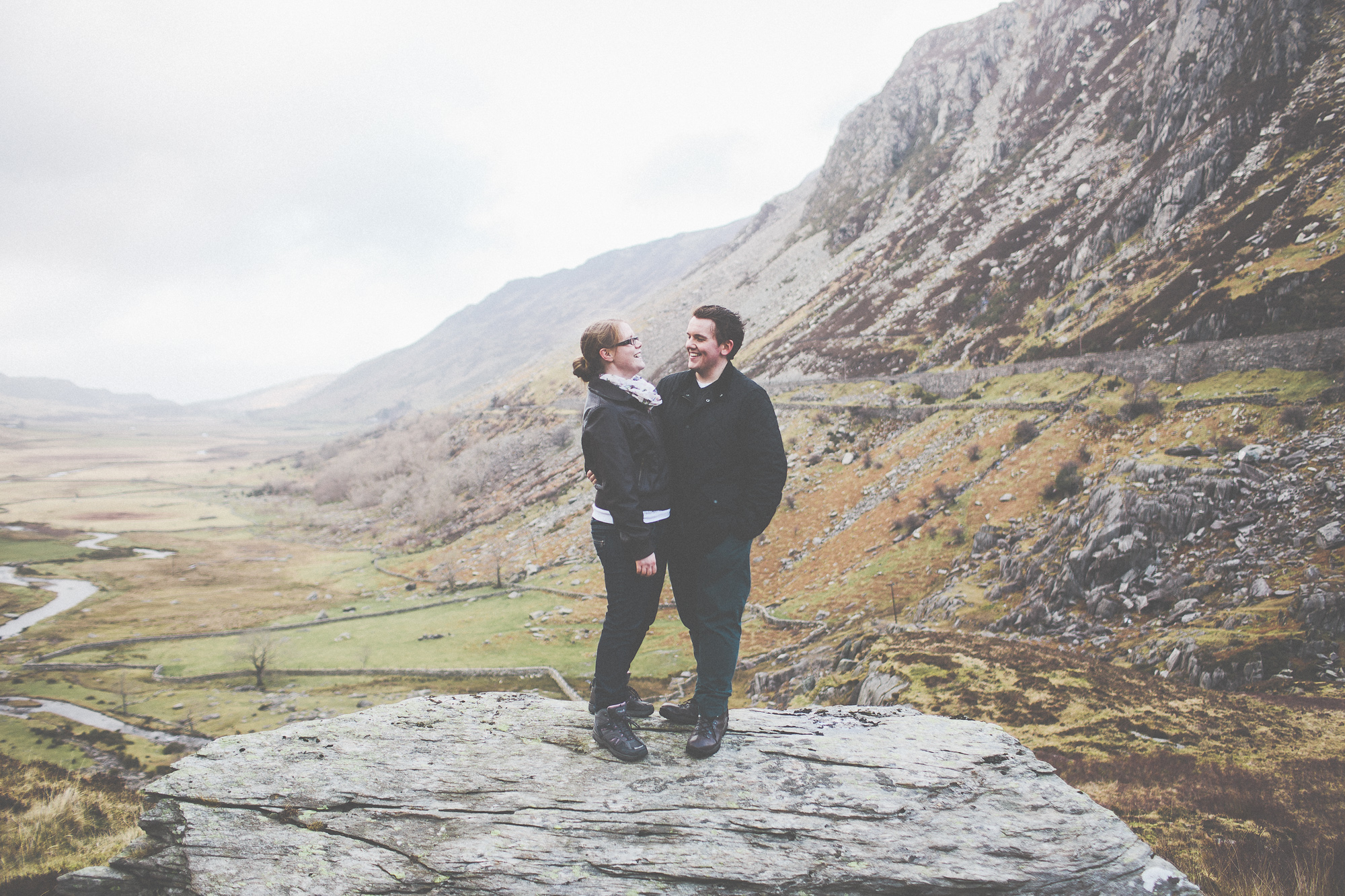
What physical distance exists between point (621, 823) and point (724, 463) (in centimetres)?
368

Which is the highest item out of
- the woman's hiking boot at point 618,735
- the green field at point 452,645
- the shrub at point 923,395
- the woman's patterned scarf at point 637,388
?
the woman's patterned scarf at point 637,388

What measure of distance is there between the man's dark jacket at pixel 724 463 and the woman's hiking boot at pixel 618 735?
85.0 inches

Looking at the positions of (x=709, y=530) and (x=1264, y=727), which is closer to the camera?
(x=709, y=530)

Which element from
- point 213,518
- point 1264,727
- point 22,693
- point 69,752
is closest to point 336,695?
point 69,752

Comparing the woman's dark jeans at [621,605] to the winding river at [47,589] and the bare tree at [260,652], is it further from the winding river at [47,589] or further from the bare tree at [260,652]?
the winding river at [47,589]

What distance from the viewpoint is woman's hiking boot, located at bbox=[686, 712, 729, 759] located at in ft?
21.1

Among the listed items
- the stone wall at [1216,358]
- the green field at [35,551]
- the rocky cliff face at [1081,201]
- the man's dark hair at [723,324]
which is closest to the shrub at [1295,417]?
the stone wall at [1216,358]

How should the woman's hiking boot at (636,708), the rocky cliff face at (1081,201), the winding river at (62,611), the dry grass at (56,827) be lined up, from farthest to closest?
the rocky cliff face at (1081,201), the winding river at (62,611), the dry grass at (56,827), the woman's hiking boot at (636,708)

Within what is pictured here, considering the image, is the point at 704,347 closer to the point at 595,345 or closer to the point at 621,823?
the point at 595,345

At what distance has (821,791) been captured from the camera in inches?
238

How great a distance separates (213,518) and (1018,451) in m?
153

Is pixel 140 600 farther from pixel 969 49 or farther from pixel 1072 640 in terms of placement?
pixel 969 49

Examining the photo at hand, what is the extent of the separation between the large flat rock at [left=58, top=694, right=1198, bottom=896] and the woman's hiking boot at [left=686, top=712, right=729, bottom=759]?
162 mm

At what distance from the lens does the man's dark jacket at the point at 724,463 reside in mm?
6227
